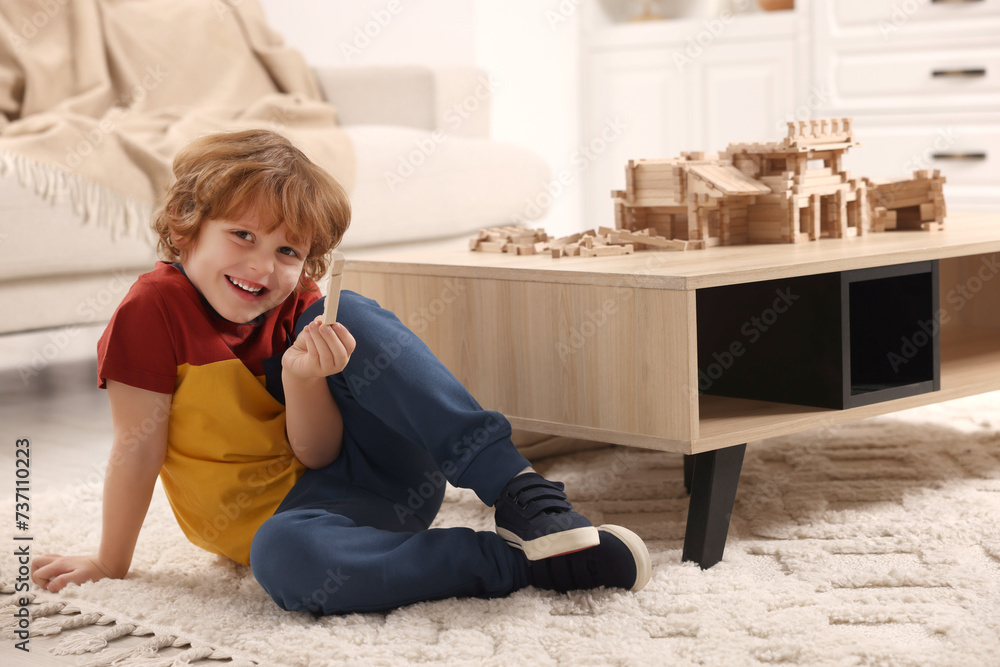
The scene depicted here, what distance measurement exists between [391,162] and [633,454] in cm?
94

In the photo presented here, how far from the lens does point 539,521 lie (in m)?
0.86

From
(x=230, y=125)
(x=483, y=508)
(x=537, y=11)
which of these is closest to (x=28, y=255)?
(x=230, y=125)

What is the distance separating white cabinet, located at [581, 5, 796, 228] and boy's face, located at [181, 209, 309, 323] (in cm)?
262

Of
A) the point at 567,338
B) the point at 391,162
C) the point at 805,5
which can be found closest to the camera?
the point at 567,338

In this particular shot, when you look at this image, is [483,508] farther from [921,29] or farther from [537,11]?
[537,11]

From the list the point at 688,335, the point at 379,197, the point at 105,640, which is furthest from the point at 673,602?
the point at 379,197

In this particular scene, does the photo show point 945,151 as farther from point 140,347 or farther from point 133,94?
point 140,347

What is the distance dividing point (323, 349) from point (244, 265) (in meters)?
0.12

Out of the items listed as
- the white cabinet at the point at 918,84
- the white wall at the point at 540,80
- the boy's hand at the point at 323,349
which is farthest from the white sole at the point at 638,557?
the white wall at the point at 540,80

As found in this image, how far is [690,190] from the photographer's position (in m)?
1.28

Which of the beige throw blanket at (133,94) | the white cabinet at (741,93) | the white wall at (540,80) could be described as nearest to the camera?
the beige throw blanket at (133,94)

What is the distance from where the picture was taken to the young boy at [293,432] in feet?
2.92

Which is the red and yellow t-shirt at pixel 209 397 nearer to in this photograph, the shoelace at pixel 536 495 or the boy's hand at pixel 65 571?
the boy's hand at pixel 65 571

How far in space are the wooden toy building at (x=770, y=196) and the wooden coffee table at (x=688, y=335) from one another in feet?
0.16
